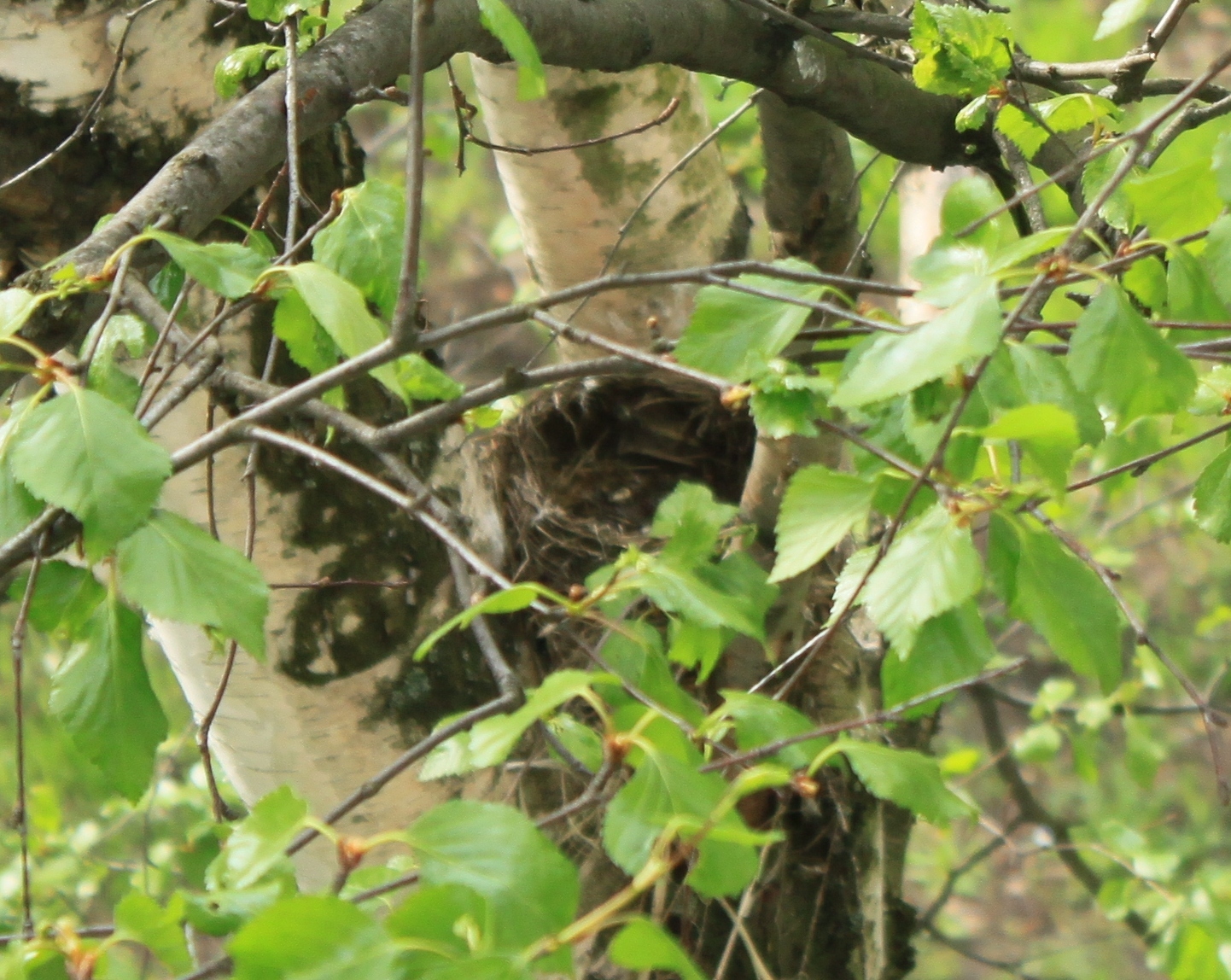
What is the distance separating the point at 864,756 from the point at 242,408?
0.55m

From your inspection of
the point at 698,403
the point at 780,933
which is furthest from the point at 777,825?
the point at 698,403

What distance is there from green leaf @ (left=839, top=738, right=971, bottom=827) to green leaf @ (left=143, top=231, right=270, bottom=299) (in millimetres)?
368

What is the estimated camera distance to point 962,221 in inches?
27.2

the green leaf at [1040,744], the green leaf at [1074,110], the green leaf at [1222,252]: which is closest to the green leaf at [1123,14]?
the green leaf at [1074,110]

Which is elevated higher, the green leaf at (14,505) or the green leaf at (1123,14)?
the green leaf at (14,505)

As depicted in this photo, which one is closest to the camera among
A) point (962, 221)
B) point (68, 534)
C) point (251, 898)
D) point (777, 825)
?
point (251, 898)

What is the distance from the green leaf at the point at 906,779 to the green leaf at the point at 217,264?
0.37m

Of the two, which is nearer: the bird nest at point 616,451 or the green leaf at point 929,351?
the green leaf at point 929,351

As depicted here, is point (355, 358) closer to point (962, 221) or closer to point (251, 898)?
point (251, 898)

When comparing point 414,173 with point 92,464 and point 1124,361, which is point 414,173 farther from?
point 1124,361

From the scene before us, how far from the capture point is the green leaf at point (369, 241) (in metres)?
0.62

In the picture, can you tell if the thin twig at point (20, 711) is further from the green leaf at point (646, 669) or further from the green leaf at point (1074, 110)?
the green leaf at point (1074, 110)

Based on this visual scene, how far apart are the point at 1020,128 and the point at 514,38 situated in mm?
440

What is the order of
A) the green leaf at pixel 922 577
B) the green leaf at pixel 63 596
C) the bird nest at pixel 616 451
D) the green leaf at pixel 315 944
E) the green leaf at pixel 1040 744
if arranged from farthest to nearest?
1. the green leaf at pixel 1040 744
2. the bird nest at pixel 616 451
3. the green leaf at pixel 63 596
4. the green leaf at pixel 922 577
5. the green leaf at pixel 315 944
